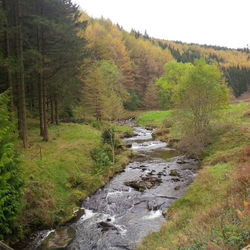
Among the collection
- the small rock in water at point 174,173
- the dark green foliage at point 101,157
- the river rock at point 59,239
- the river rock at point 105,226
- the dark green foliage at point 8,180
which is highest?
the dark green foliage at point 8,180

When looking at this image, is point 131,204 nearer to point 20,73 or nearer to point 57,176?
point 57,176

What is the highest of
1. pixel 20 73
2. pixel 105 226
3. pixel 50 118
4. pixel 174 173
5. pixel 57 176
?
pixel 20 73

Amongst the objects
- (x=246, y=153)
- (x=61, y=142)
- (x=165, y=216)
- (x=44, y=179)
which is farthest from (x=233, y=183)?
(x=61, y=142)

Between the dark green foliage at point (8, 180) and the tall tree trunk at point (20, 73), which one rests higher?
the tall tree trunk at point (20, 73)

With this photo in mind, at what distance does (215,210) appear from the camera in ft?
A: 32.1

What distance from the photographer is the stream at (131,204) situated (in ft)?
38.5

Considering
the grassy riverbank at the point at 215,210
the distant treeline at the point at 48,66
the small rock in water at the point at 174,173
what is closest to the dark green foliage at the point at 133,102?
the distant treeline at the point at 48,66

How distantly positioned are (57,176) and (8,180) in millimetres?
5744

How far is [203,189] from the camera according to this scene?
1464 centimetres

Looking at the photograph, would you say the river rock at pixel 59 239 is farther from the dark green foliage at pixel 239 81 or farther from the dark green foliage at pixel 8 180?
the dark green foliage at pixel 239 81

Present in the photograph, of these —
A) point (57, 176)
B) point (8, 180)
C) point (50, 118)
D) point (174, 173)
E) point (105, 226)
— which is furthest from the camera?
point (50, 118)

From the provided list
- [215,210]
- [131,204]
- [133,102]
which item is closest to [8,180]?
[131,204]

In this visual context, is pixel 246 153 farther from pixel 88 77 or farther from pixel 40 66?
pixel 88 77

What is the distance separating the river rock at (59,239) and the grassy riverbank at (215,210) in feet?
12.5
